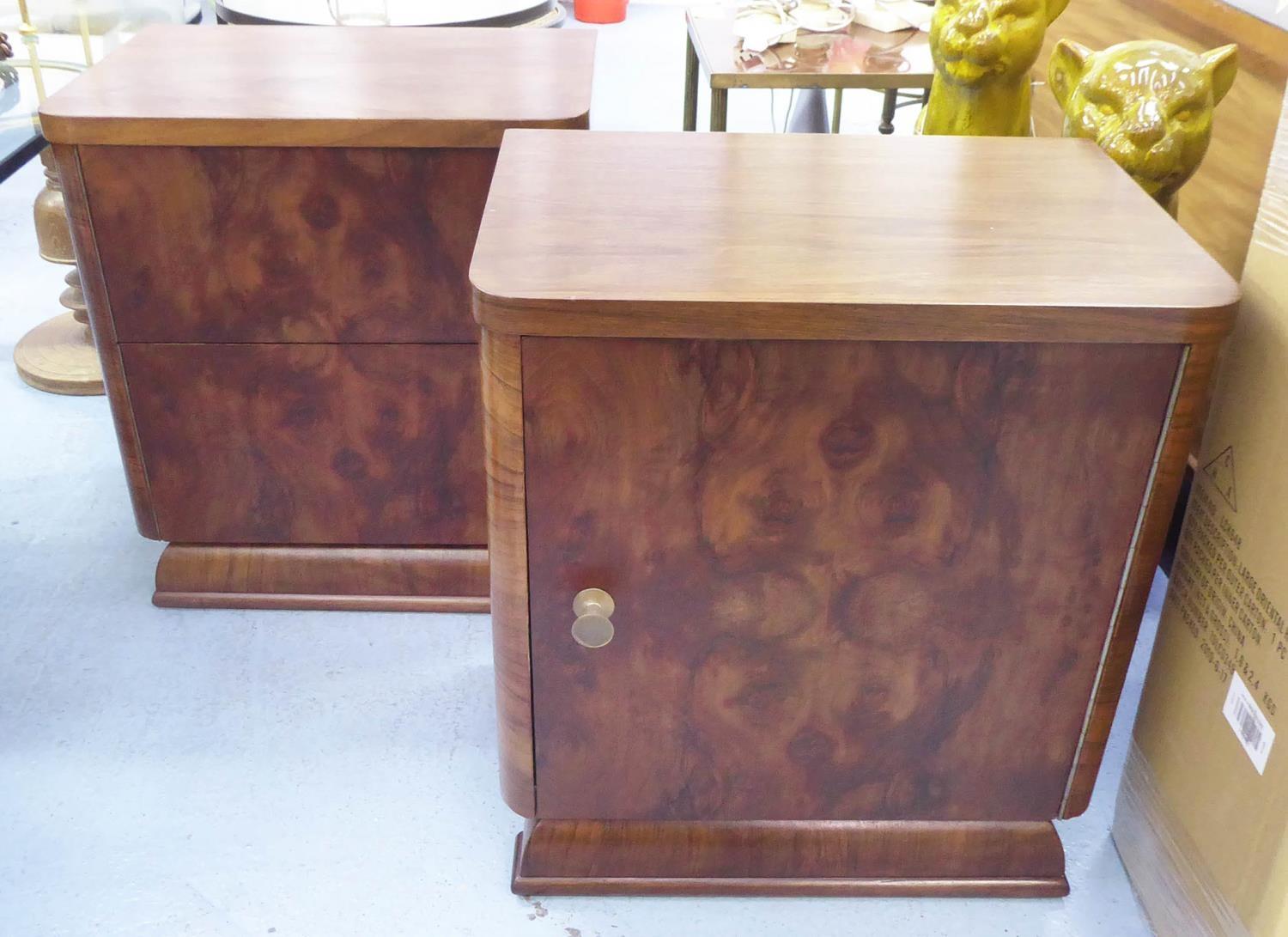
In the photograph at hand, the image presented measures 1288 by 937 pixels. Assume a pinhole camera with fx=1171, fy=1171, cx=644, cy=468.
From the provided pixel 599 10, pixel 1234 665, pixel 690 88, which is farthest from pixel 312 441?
pixel 599 10

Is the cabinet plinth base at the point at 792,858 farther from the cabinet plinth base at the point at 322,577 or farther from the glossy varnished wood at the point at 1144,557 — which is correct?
the cabinet plinth base at the point at 322,577

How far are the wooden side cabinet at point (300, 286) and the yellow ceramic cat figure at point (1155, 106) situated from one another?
18.8 inches

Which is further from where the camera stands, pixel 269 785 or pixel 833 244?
pixel 269 785

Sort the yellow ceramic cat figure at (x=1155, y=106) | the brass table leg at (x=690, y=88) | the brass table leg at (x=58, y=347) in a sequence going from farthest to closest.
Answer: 1. the brass table leg at (x=690, y=88)
2. the brass table leg at (x=58, y=347)
3. the yellow ceramic cat figure at (x=1155, y=106)

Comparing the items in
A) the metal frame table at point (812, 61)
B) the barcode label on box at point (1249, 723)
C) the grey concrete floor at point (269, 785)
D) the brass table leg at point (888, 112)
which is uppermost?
the metal frame table at point (812, 61)

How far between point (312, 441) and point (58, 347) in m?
0.87

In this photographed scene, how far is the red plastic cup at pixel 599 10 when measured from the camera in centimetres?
435

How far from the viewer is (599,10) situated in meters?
4.36

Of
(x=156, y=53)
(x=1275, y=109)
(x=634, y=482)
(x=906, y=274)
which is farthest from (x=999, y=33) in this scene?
(x=156, y=53)

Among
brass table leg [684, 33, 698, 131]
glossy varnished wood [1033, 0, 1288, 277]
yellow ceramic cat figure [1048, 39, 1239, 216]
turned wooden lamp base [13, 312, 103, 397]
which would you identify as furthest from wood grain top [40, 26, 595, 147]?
brass table leg [684, 33, 698, 131]

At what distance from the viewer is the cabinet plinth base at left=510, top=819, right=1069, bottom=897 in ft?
3.35

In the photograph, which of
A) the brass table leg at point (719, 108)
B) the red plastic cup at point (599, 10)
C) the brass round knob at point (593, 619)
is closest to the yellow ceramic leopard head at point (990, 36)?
the brass round knob at point (593, 619)

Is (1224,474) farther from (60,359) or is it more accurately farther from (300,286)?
(60,359)

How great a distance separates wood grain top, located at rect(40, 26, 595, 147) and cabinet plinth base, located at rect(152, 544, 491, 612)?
49 cm
